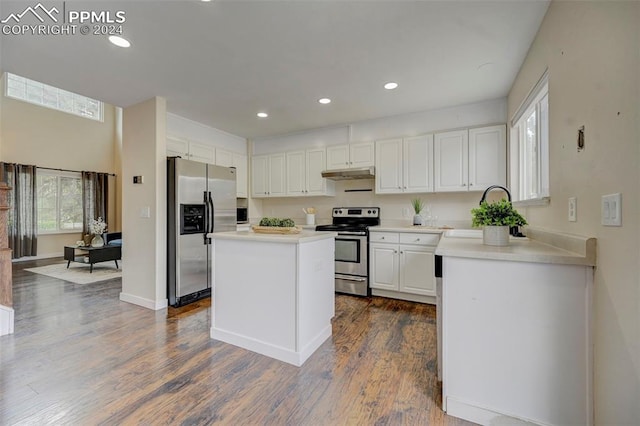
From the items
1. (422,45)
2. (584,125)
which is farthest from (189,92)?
(584,125)

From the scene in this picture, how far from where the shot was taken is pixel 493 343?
4.78ft

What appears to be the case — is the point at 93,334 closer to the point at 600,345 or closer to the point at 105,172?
the point at 600,345

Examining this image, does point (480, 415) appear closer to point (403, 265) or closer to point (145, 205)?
point (403, 265)

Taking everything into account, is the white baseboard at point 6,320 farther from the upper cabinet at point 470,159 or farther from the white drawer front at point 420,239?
the upper cabinet at point 470,159

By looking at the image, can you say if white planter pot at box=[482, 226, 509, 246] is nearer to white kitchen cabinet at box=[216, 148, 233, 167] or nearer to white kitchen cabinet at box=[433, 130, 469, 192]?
white kitchen cabinet at box=[433, 130, 469, 192]

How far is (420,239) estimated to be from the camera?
3414 millimetres

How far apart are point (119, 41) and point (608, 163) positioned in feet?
10.3

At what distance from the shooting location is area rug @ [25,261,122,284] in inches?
181

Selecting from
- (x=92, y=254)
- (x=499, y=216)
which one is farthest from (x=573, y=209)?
(x=92, y=254)

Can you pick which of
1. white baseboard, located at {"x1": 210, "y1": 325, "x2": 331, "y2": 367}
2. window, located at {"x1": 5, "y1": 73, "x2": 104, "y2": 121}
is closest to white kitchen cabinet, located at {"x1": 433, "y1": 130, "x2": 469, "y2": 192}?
white baseboard, located at {"x1": 210, "y1": 325, "x2": 331, "y2": 367}

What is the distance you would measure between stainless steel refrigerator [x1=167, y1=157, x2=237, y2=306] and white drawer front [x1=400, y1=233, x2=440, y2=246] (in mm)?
2440

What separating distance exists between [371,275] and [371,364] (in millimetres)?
1704

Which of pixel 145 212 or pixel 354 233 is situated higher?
pixel 145 212

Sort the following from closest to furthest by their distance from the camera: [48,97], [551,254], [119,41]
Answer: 1. [551,254]
2. [119,41]
3. [48,97]
